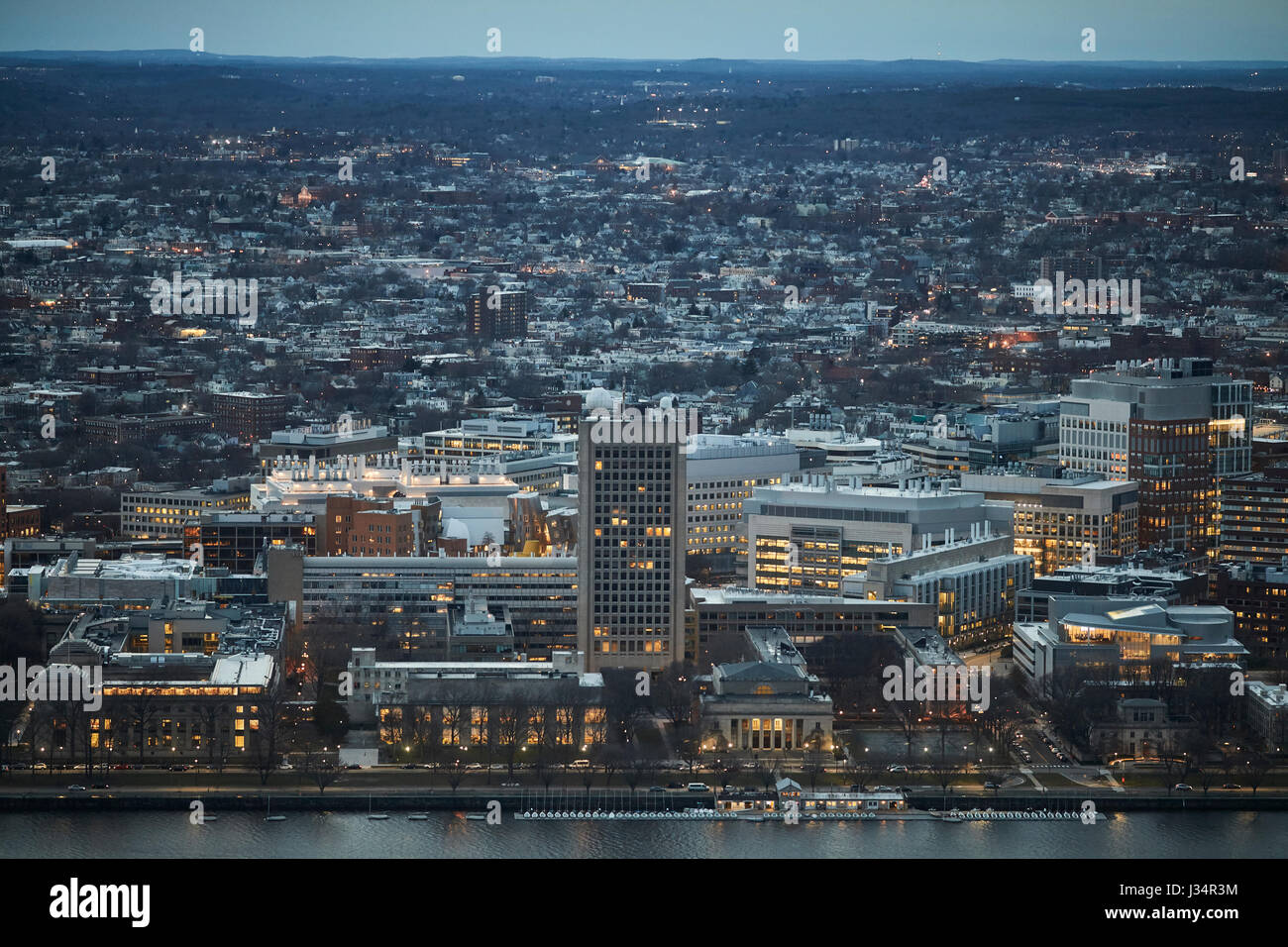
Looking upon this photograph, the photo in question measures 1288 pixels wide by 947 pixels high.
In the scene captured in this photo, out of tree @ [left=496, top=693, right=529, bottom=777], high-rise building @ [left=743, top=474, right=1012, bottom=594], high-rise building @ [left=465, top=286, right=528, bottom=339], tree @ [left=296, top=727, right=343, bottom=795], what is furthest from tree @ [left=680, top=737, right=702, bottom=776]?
high-rise building @ [left=465, top=286, right=528, bottom=339]

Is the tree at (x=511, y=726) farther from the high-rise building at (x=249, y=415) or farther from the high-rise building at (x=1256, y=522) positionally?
the high-rise building at (x=249, y=415)

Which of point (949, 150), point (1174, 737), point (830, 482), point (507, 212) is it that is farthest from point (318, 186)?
point (1174, 737)

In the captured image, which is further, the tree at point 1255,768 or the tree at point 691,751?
the tree at point 691,751

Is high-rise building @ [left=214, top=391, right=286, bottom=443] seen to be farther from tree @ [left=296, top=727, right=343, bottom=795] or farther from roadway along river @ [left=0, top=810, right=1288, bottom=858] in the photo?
roadway along river @ [left=0, top=810, right=1288, bottom=858]

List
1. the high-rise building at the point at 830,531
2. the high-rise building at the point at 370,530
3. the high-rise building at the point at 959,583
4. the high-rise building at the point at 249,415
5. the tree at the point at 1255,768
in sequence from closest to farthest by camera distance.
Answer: the tree at the point at 1255,768 → the high-rise building at the point at 959,583 → the high-rise building at the point at 830,531 → the high-rise building at the point at 370,530 → the high-rise building at the point at 249,415

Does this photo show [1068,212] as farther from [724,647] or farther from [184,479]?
[724,647]

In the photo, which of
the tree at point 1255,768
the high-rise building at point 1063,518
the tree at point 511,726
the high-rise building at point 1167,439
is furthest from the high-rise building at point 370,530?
the tree at point 1255,768
